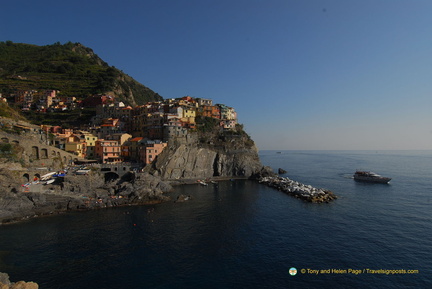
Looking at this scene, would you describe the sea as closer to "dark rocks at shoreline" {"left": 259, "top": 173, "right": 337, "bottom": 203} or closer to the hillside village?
"dark rocks at shoreline" {"left": 259, "top": 173, "right": 337, "bottom": 203}

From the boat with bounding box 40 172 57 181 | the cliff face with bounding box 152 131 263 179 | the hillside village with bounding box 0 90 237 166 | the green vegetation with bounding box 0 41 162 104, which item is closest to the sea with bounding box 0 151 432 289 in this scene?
the boat with bounding box 40 172 57 181

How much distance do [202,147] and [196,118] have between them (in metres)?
15.5

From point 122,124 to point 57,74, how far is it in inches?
2832

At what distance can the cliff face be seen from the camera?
2778 inches

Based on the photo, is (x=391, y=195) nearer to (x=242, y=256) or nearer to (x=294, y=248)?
(x=294, y=248)

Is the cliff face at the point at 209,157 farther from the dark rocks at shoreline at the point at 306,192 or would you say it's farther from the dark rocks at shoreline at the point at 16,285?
the dark rocks at shoreline at the point at 16,285

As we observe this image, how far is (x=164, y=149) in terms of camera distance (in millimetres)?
71062

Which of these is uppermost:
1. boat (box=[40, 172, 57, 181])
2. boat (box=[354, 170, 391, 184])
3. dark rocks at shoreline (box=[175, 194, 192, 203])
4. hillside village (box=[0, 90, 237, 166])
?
hillside village (box=[0, 90, 237, 166])

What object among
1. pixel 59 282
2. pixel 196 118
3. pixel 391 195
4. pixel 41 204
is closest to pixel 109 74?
pixel 196 118

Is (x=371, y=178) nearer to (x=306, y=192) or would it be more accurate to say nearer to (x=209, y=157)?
(x=306, y=192)

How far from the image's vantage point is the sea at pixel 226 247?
23078mm

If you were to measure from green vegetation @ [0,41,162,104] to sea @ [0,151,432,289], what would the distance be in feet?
298

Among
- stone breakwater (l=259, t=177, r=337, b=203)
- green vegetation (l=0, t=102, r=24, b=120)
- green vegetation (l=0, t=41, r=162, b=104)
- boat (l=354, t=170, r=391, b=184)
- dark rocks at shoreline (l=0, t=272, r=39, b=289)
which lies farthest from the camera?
green vegetation (l=0, t=41, r=162, b=104)

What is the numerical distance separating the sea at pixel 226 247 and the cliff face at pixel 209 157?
23845 millimetres
